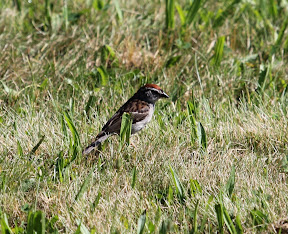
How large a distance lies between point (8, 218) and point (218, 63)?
12.1 feet

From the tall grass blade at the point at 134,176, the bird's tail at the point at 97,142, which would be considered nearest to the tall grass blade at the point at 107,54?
the bird's tail at the point at 97,142

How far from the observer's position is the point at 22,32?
757 centimetres

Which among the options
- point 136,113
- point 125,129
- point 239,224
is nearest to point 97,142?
point 125,129

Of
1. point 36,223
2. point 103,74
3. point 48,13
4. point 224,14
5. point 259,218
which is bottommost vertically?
point 259,218

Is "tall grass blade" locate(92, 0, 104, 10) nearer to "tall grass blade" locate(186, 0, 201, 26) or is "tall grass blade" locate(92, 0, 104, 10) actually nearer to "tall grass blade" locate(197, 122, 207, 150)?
"tall grass blade" locate(186, 0, 201, 26)

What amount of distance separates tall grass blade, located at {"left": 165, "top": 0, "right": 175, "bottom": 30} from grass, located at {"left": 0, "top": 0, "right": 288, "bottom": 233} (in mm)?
20

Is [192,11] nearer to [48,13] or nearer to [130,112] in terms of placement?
[48,13]

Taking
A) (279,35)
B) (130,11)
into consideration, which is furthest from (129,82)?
(279,35)

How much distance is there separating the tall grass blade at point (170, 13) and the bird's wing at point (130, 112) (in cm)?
204

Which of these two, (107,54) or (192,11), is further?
(192,11)

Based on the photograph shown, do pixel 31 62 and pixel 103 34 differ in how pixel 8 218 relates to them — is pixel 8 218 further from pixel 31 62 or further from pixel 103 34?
pixel 103 34

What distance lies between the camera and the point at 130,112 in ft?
19.0

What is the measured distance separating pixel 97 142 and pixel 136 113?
63cm

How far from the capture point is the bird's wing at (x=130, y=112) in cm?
543
